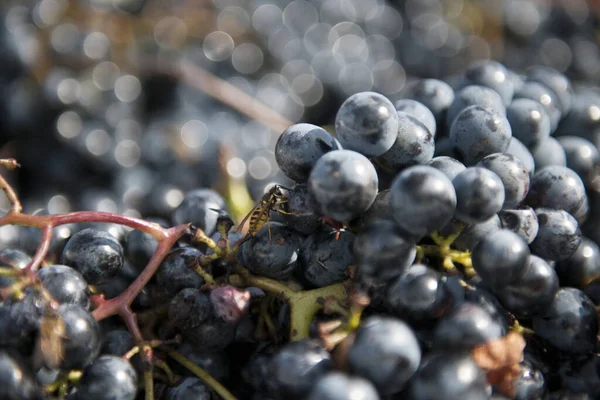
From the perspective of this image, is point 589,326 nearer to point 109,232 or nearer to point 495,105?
point 495,105

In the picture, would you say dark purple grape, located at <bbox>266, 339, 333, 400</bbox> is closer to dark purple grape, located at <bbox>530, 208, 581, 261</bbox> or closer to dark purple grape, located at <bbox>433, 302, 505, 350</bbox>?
dark purple grape, located at <bbox>433, 302, 505, 350</bbox>

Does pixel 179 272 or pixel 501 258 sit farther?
pixel 179 272

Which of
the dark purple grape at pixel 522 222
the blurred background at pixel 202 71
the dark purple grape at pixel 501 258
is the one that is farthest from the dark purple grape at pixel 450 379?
the blurred background at pixel 202 71

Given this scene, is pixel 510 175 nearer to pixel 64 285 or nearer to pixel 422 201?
pixel 422 201

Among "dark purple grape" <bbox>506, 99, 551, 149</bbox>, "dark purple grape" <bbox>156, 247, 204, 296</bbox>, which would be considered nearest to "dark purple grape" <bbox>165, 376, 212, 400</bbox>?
"dark purple grape" <bbox>156, 247, 204, 296</bbox>

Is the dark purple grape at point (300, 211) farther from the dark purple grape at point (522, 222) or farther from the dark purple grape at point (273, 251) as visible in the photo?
the dark purple grape at point (522, 222)

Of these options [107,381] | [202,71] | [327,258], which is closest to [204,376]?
[107,381]
